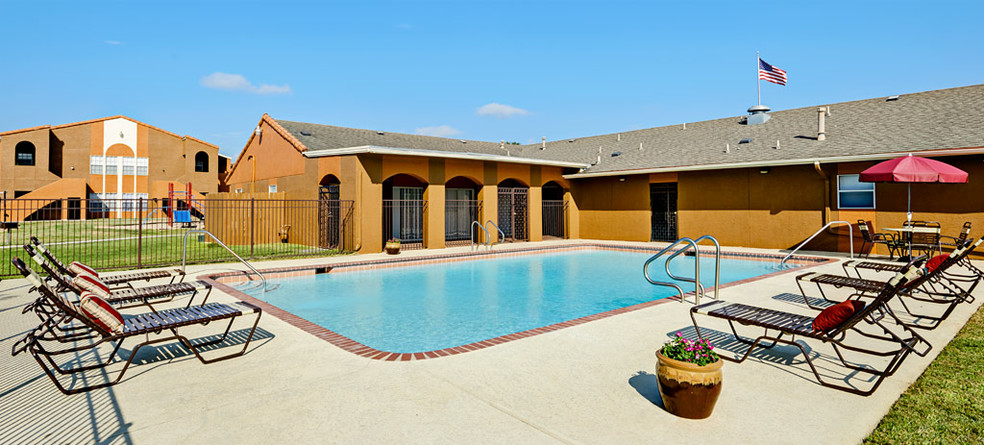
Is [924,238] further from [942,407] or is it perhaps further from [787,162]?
[942,407]

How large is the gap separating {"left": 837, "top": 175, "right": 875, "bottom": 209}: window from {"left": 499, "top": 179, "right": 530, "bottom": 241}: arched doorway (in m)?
10.5

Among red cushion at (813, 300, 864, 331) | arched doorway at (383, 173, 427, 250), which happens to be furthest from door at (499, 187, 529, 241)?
red cushion at (813, 300, 864, 331)

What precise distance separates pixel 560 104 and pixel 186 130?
3363 cm

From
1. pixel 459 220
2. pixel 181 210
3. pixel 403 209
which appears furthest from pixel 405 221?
pixel 181 210

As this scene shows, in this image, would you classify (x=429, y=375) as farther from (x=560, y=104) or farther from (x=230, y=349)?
(x=560, y=104)

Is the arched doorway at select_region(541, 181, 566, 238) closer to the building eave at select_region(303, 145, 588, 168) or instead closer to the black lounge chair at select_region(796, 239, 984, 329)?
the building eave at select_region(303, 145, 588, 168)

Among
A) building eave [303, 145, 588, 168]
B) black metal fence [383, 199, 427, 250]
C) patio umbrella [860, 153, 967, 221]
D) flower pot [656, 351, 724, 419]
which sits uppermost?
building eave [303, 145, 588, 168]

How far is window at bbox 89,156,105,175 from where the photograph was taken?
39438mm

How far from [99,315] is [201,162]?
1895 inches

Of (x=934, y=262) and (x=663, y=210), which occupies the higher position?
(x=663, y=210)

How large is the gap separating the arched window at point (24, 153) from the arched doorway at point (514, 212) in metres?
40.1

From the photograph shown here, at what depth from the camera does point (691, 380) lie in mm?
3137

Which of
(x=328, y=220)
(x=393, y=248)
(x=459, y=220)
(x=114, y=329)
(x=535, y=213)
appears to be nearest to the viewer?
(x=114, y=329)

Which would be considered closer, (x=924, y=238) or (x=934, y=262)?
(x=934, y=262)
